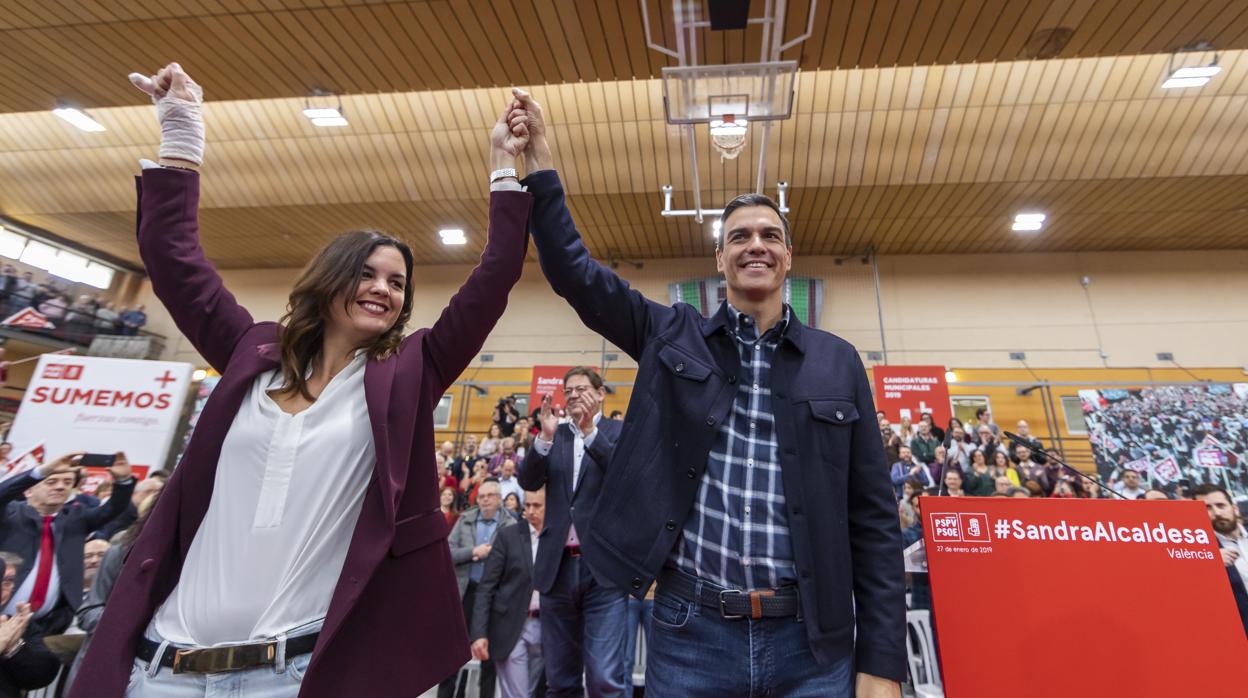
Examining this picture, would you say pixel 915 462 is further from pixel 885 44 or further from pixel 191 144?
pixel 191 144

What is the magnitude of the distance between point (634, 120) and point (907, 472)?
6.01m

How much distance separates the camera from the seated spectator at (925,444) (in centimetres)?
808

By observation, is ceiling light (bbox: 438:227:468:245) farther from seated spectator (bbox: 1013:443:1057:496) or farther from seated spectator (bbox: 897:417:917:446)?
seated spectator (bbox: 1013:443:1057:496)

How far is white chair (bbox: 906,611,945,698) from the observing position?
2742 mm

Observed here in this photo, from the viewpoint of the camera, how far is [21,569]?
277cm

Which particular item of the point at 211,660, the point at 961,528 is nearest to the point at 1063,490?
the point at 961,528

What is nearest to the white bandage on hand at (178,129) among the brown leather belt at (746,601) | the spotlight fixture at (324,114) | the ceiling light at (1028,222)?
the brown leather belt at (746,601)

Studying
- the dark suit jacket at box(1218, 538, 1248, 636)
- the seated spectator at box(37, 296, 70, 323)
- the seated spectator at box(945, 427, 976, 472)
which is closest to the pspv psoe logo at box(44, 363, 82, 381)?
the dark suit jacket at box(1218, 538, 1248, 636)

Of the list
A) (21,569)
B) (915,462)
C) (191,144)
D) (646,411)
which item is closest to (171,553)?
(191,144)

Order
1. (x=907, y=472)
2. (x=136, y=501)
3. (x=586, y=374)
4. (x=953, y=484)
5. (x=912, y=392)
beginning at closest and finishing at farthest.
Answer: (x=586, y=374) → (x=136, y=501) → (x=953, y=484) → (x=907, y=472) → (x=912, y=392)

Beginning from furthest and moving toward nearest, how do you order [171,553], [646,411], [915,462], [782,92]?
1. [915,462]
2. [782,92]
3. [646,411]
4. [171,553]

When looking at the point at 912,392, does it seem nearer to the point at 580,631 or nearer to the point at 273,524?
the point at 580,631

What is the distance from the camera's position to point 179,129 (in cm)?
121

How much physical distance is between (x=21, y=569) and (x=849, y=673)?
3833 mm
